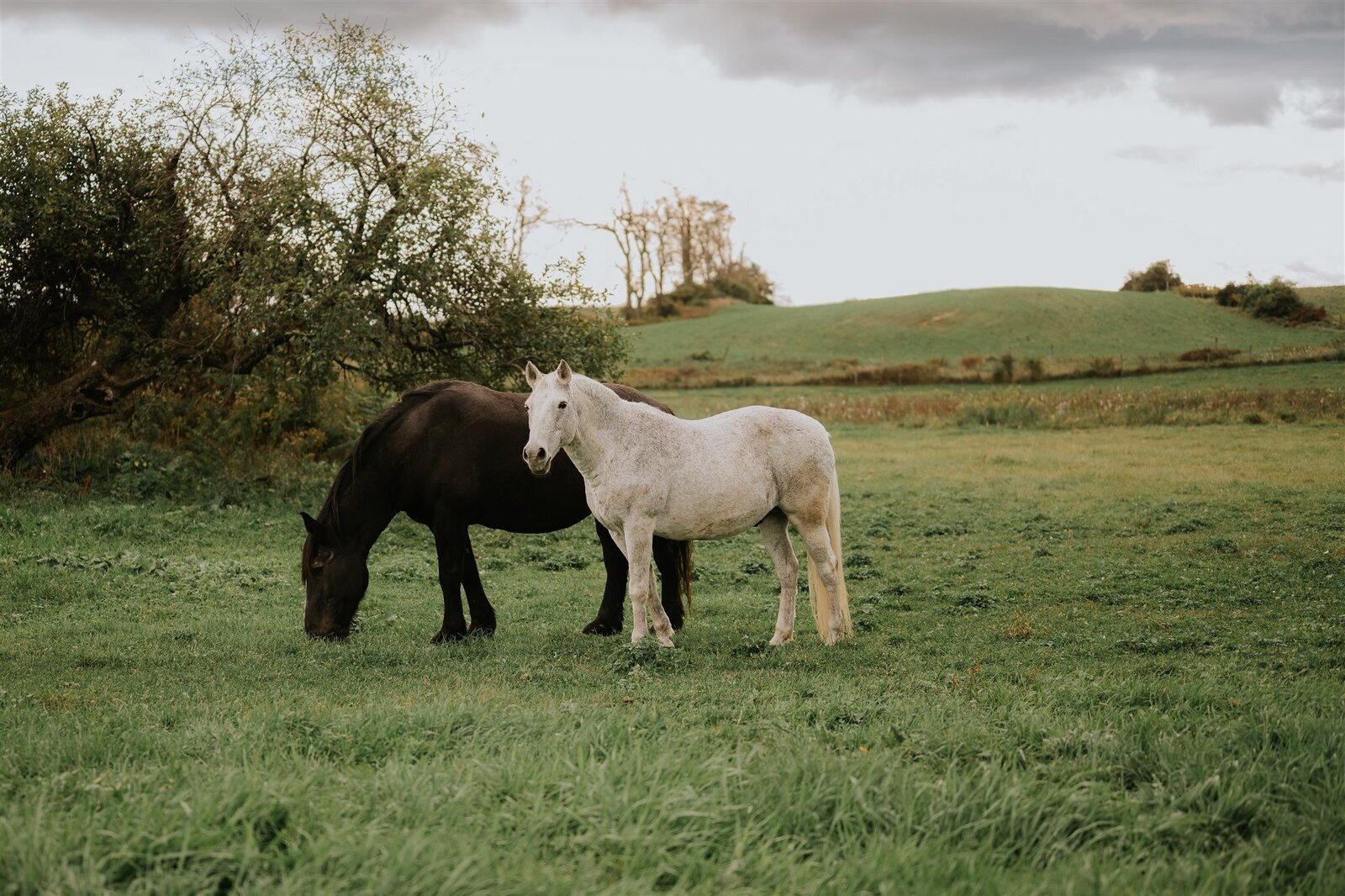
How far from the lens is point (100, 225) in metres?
17.2

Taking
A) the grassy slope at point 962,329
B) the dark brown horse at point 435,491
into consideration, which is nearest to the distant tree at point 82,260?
the dark brown horse at point 435,491

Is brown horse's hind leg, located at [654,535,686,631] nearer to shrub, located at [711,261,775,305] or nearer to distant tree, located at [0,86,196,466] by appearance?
distant tree, located at [0,86,196,466]

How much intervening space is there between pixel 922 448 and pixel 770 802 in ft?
Answer: 76.7

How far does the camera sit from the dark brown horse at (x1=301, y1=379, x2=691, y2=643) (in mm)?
8977

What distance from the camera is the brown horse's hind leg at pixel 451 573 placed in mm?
8938

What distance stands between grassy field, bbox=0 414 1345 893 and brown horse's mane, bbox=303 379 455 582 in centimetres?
109

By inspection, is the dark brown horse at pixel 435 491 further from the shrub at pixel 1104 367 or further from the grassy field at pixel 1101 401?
the shrub at pixel 1104 367

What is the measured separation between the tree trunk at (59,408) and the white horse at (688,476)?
42.7ft

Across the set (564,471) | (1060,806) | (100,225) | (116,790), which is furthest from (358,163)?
(1060,806)

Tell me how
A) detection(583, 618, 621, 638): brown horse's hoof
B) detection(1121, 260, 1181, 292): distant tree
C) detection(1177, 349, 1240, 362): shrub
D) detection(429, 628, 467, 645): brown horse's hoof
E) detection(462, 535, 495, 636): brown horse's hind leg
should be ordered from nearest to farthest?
detection(429, 628, 467, 645): brown horse's hoof
detection(462, 535, 495, 636): brown horse's hind leg
detection(583, 618, 621, 638): brown horse's hoof
detection(1177, 349, 1240, 362): shrub
detection(1121, 260, 1181, 292): distant tree

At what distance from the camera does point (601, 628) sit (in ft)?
31.2

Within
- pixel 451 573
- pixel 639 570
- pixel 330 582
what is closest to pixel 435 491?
pixel 451 573

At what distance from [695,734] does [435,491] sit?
4578mm

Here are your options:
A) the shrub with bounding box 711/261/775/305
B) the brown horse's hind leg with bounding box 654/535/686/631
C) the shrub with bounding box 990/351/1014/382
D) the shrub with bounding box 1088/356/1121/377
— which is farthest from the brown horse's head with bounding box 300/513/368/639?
the shrub with bounding box 711/261/775/305
